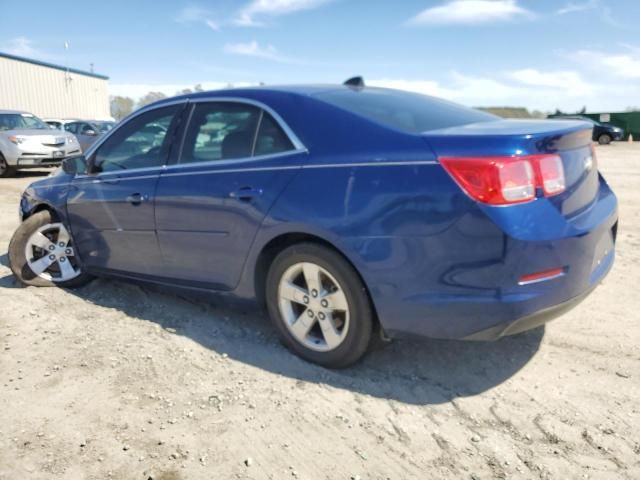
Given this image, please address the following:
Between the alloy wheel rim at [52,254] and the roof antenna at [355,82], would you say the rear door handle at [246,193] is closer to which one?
the roof antenna at [355,82]

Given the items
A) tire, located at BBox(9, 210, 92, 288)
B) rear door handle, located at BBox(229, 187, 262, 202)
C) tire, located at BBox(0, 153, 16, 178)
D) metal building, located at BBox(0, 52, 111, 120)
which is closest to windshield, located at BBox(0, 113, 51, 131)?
tire, located at BBox(0, 153, 16, 178)

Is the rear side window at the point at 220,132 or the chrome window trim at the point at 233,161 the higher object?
the rear side window at the point at 220,132

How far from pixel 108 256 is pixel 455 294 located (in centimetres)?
A: 279

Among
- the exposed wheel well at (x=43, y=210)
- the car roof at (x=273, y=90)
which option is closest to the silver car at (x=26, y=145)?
the exposed wheel well at (x=43, y=210)

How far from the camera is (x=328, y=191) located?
278 centimetres

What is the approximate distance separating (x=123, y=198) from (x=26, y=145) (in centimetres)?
1098

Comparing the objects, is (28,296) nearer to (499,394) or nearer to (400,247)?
(400,247)

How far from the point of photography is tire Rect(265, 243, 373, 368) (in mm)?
2822

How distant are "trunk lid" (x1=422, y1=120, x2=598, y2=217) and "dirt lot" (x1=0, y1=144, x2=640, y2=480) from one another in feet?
3.31

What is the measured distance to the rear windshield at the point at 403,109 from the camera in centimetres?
288

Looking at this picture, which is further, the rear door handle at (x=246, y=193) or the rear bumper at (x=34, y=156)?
the rear bumper at (x=34, y=156)

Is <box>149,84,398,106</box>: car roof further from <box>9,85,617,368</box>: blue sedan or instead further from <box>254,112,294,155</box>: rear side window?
<box>254,112,294,155</box>: rear side window

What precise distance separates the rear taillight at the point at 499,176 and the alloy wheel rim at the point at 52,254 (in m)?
3.37

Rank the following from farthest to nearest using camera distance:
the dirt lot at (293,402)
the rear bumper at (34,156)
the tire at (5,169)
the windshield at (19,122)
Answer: the windshield at (19,122) → the tire at (5,169) → the rear bumper at (34,156) → the dirt lot at (293,402)
